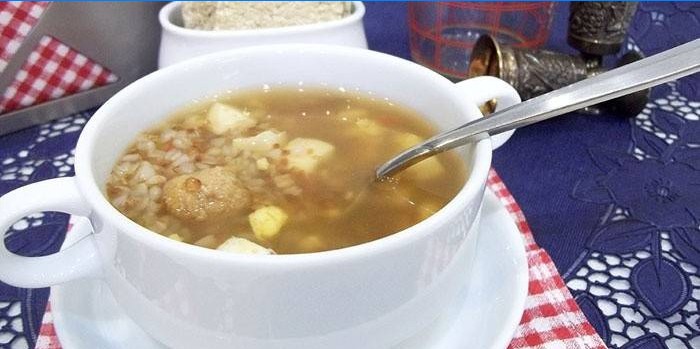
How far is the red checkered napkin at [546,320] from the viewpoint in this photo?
80cm

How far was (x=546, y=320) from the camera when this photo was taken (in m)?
0.84

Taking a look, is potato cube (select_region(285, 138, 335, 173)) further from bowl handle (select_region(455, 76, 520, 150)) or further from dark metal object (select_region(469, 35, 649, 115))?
dark metal object (select_region(469, 35, 649, 115))

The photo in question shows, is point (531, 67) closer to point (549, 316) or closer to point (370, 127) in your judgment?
point (370, 127)

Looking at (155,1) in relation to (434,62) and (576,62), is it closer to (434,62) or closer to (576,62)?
(434,62)

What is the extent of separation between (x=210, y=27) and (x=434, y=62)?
0.55 meters

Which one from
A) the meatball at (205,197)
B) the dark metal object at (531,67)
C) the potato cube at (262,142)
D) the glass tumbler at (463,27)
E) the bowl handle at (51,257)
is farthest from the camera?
the glass tumbler at (463,27)

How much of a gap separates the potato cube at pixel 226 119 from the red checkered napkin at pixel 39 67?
635mm

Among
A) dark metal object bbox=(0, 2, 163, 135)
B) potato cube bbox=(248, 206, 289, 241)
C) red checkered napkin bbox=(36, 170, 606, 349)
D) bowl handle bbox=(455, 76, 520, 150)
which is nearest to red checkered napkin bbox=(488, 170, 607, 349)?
red checkered napkin bbox=(36, 170, 606, 349)

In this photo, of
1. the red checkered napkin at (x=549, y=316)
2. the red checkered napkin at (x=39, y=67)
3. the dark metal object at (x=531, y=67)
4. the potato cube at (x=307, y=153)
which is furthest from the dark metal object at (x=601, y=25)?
the red checkered napkin at (x=39, y=67)

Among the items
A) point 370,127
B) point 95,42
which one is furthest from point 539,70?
point 95,42

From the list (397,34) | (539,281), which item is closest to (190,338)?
(539,281)

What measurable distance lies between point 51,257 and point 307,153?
13.5 inches

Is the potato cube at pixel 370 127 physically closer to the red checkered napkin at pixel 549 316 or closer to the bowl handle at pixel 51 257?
the red checkered napkin at pixel 549 316

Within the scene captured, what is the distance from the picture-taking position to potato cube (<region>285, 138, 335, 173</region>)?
860 mm
